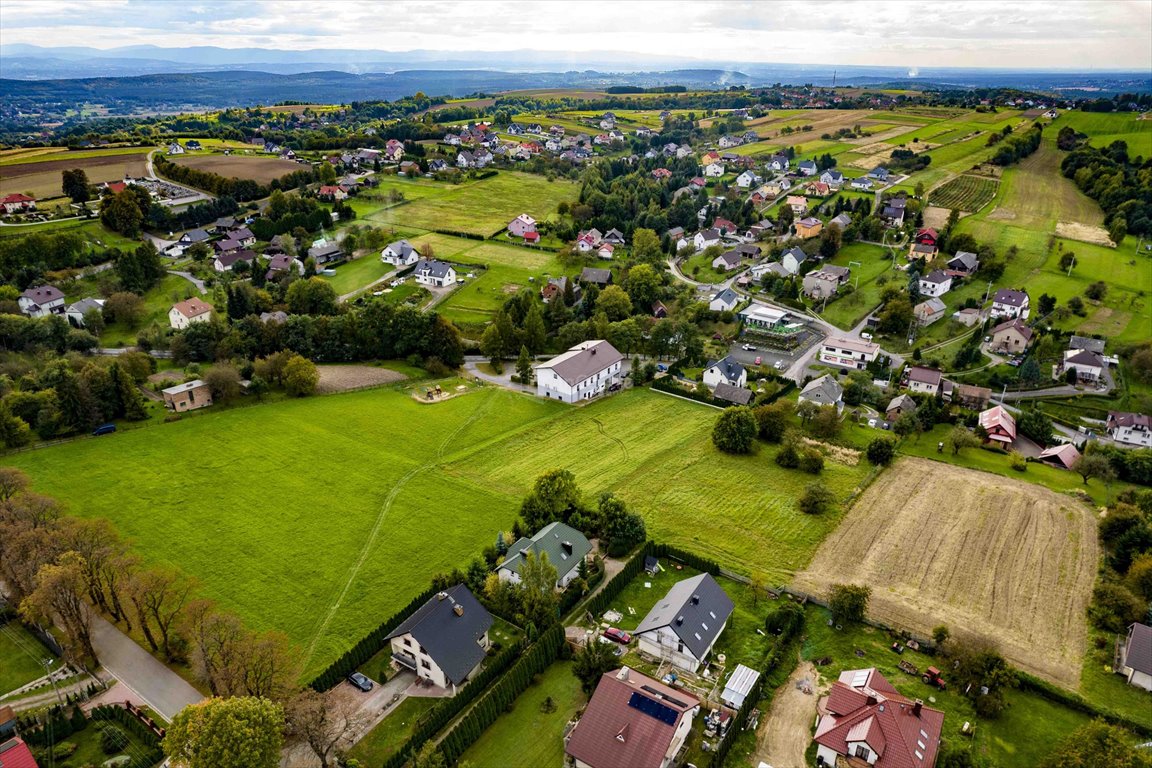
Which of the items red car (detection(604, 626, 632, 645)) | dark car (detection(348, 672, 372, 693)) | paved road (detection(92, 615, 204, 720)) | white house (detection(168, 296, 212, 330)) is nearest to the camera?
paved road (detection(92, 615, 204, 720))

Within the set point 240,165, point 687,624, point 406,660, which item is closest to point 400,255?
point 240,165

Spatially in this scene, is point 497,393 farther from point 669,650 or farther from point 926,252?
point 926,252

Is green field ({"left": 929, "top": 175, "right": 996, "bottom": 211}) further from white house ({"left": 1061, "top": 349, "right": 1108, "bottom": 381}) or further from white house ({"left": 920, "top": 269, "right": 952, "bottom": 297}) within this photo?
white house ({"left": 1061, "top": 349, "right": 1108, "bottom": 381})

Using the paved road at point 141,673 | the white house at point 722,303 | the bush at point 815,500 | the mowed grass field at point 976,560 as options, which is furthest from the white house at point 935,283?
the paved road at point 141,673

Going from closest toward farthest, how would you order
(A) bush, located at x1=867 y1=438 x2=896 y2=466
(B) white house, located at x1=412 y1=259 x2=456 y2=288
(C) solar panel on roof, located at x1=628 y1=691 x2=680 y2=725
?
(C) solar panel on roof, located at x1=628 y1=691 x2=680 y2=725 < (A) bush, located at x1=867 y1=438 x2=896 y2=466 < (B) white house, located at x1=412 y1=259 x2=456 y2=288

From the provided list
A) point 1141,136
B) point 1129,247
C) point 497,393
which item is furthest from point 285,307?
point 1141,136

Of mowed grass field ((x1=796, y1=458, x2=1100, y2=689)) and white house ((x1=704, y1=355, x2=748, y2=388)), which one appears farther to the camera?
white house ((x1=704, y1=355, x2=748, y2=388))

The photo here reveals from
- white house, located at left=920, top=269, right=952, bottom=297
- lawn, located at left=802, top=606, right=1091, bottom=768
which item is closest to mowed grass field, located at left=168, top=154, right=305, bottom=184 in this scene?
white house, located at left=920, top=269, right=952, bottom=297
